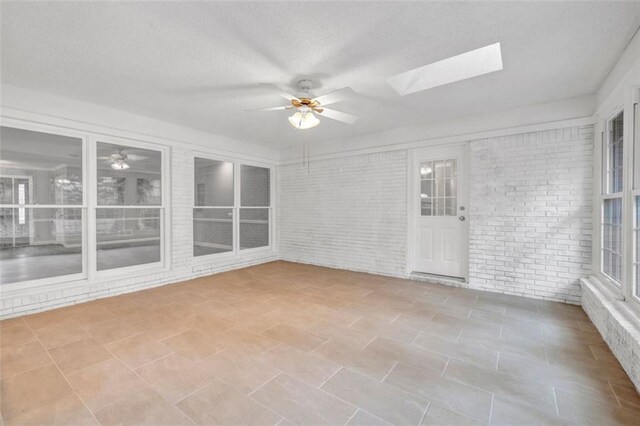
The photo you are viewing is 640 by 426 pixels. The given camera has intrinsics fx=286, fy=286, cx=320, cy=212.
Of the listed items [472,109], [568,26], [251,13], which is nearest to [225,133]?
[251,13]

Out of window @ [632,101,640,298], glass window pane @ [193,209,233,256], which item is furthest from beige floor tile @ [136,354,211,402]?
window @ [632,101,640,298]

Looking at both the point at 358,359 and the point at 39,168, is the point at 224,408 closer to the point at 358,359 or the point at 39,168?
the point at 358,359

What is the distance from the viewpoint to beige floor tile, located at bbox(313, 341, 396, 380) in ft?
7.27

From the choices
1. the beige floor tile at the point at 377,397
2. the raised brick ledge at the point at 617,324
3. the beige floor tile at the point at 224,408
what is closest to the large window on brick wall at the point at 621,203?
the raised brick ledge at the point at 617,324

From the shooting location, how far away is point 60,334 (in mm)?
2846

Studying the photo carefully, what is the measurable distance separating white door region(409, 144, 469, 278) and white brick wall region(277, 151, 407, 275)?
21cm

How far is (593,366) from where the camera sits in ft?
7.39

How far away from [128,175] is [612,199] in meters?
6.28

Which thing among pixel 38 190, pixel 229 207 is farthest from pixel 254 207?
pixel 38 190

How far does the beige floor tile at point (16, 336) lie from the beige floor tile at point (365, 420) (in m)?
3.10

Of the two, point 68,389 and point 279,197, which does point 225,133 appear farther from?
point 68,389

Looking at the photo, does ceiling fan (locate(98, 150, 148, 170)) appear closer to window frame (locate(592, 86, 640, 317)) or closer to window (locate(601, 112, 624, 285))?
window frame (locate(592, 86, 640, 317))

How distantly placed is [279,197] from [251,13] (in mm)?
4931

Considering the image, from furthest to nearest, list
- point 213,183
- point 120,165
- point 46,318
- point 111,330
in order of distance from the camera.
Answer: point 213,183 → point 120,165 → point 46,318 → point 111,330
